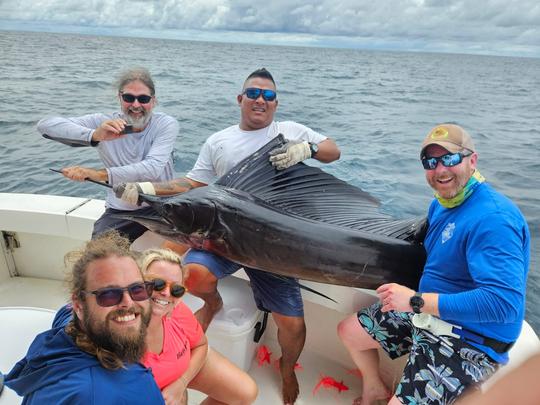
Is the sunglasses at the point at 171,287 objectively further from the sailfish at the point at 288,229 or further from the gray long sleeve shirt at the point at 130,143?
the gray long sleeve shirt at the point at 130,143

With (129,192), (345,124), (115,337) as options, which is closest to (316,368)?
(129,192)

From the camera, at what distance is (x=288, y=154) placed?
6.98ft

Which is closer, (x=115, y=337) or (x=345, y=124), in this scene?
(x=115, y=337)

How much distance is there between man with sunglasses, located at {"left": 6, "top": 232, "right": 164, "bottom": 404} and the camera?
110cm

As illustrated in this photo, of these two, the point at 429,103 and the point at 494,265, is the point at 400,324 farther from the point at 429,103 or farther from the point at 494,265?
the point at 429,103

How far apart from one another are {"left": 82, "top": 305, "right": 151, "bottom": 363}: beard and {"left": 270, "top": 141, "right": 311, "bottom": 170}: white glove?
1.08 meters

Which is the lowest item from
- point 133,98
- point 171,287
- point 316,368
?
point 316,368

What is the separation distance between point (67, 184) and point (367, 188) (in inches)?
159

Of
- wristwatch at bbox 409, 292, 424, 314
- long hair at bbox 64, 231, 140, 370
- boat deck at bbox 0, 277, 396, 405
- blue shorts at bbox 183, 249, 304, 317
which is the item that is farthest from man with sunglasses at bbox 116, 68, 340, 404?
long hair at bbox 64, 231, 140, 370

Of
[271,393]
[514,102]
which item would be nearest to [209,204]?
[271,393]

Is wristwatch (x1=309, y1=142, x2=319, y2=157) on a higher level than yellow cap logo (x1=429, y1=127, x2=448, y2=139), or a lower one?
lower

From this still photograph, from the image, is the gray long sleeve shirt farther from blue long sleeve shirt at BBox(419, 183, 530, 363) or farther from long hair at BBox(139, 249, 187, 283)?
blue long sleeve shirt at BBox(419, 183, 530, 363)

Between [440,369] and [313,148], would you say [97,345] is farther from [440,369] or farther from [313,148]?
[313,148]

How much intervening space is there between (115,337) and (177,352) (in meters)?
0.41
